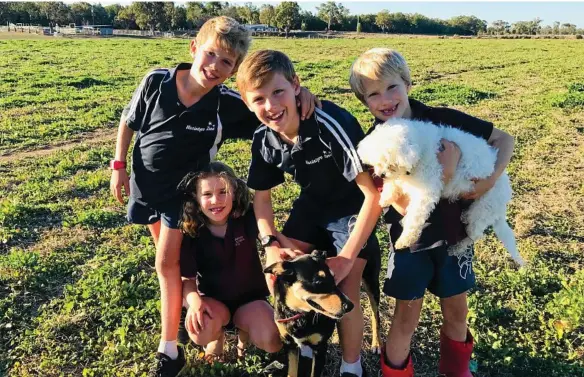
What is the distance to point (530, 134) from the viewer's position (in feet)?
30.3

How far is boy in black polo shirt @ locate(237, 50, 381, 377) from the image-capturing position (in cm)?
280

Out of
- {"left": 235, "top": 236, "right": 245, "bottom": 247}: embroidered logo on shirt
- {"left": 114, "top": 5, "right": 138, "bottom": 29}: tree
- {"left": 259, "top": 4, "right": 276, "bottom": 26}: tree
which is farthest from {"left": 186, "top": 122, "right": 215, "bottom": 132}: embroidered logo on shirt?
{"left": 259, "top": 4, "right": 276, "bottom": 26}: tree

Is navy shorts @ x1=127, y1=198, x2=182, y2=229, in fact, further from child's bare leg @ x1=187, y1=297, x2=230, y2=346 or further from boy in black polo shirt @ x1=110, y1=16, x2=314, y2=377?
child's bare leg @ x1=187, y1=297, x2=230, y2=346

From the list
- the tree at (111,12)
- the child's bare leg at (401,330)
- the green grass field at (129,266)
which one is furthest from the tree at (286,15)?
the child's bare leg at (401,330)

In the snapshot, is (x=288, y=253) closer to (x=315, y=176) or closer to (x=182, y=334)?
(x=315, y=176)

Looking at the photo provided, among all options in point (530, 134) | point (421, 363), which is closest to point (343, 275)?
point (421, 363)

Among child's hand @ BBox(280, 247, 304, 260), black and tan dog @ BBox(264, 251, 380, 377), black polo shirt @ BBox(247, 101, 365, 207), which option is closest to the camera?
black and tan dog @ BBox(264, 251, 380, 377)

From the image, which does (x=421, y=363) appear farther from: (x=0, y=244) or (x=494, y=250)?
(x=0, y=244)

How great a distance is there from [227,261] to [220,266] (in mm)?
59

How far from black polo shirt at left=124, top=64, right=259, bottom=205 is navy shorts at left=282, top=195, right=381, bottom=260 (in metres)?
0.72

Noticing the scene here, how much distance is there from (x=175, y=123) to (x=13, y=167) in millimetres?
5807

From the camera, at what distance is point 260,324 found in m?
3.31

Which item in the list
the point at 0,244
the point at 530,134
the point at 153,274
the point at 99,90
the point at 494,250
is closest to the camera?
the point at 153,274

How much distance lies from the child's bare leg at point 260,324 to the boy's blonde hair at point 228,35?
1590 mm
